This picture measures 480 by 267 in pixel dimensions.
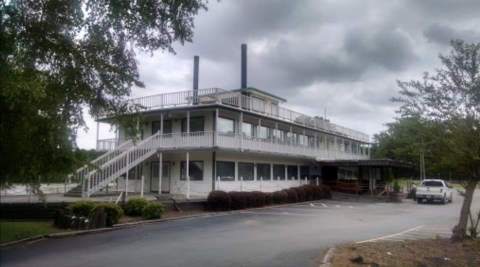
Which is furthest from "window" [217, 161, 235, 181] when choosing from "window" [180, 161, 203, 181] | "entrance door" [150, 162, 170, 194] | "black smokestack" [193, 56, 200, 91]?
"black smokestack" [193, 56, 200, 91]

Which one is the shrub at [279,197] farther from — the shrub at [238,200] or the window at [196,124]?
the window at [196,124]

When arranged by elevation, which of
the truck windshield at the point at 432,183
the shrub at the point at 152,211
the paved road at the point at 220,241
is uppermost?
the truck windshield at the point at 432,183

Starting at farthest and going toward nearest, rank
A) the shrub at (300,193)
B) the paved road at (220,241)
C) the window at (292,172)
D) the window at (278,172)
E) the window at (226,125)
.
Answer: the window at (292,172) → the window at (278,172) → the shrub at (300,193) → the window at (226,125) → the paved road at (220,241)

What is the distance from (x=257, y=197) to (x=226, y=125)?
18.8 feet

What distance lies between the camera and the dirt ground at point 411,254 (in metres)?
9.34

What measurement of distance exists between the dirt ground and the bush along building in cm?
1434

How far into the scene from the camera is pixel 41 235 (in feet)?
44.7

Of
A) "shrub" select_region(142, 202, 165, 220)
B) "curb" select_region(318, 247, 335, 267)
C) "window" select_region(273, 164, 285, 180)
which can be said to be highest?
"window" select_region(273, 164, 285, 180)

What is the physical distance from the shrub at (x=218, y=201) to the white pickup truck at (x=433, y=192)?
17351mm

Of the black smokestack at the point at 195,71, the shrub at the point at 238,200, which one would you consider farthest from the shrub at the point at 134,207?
the black smokestack at the point at 195,71

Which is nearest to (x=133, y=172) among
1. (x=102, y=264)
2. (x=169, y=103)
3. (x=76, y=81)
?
(x=169, y=103)

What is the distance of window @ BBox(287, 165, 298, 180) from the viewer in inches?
1447

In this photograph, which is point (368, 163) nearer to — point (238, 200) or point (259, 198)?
point (259, 198)

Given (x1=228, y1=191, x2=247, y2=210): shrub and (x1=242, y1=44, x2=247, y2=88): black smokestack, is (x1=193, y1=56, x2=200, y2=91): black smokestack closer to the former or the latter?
(x1=242, y1=44, x2=247, y2=88): black smokestack
